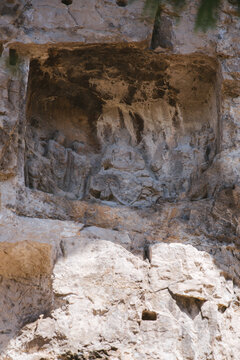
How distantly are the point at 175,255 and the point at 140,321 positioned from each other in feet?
2.25

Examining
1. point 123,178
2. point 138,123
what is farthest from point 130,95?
point 123,178

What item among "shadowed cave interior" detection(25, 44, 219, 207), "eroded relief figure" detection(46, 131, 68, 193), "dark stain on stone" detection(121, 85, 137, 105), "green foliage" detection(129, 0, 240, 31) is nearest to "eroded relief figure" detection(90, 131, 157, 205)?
"shadowed cave interior" detection(25, 44, 219, 207)

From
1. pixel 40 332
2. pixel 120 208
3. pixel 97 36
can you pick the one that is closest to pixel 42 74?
pixel 97 36

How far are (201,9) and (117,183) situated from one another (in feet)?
6.51

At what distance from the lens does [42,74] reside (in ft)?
21.5

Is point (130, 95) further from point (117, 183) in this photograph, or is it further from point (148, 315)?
point (148, 315)

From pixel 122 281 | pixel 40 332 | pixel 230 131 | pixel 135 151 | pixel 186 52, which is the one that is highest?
pixel 186 52

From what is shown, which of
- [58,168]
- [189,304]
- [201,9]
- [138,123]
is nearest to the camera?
[189,304]

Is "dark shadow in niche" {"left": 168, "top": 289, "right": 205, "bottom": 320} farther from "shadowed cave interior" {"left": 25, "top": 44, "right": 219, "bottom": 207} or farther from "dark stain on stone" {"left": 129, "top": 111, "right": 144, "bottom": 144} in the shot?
"dark stain on stone" {"left": 129, "top": 111, "right": 144, "bottom": 144}

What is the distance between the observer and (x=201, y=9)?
6.59 meters

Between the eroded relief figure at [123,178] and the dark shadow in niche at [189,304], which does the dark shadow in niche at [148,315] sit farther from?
the eroded relief figure at [123,178]

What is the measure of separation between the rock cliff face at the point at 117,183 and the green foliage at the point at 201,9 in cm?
8

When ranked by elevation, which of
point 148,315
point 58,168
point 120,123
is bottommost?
point 148,315

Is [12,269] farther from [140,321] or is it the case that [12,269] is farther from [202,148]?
[202,148]
